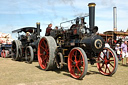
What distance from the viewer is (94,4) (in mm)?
5738

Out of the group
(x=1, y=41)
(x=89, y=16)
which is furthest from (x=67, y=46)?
(x=1, y=41)

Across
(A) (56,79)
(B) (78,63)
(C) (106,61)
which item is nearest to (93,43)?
(B) (78,63)

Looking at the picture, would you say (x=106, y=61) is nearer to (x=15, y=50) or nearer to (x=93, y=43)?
(x=93, y=43)

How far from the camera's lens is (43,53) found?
7172mm

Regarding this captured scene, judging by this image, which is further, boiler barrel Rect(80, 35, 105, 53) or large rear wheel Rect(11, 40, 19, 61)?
large rear wheel Rect(11, 40, 19, 61)

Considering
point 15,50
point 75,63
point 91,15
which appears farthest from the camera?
point 15,50

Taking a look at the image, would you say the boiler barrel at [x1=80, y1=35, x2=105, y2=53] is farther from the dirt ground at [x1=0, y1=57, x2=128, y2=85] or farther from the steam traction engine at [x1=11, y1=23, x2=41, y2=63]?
the steam traction engine at [x1=11, y1=23, x2=41, y2=63]

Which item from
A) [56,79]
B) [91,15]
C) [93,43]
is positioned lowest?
[56,79]

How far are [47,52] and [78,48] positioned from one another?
6.78ft

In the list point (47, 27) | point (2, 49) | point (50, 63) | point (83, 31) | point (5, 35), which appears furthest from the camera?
point (5, 35)

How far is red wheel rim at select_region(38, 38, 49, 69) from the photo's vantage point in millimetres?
6948

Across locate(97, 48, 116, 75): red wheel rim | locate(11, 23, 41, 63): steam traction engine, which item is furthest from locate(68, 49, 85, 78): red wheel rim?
locate(11, 23, 41, 63): steam traction engine

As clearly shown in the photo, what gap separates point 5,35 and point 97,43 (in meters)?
13.4

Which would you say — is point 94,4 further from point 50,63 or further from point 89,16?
point 50,63
